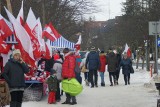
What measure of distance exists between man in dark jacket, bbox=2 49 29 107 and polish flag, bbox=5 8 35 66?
9.84ft

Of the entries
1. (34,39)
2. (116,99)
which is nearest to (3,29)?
(34,39)

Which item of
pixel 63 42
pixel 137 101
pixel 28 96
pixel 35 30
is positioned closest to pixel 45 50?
pixel 35 30

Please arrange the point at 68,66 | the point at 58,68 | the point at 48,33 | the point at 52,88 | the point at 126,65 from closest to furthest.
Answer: the point at 68,66, the point at 52,88, the point at 58,68, the point at 48,33, the point at 126,65

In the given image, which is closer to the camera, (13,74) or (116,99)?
(13,74)

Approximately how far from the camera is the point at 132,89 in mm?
17250

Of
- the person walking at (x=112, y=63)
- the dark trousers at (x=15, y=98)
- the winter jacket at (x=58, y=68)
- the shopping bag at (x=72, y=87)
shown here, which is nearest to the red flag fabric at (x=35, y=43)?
the winter jacket at (x=58, y=68)

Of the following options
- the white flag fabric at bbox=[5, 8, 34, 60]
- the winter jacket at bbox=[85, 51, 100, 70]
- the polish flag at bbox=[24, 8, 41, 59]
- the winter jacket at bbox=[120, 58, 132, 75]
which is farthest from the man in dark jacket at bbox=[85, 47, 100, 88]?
the white flag fabric at bbox=[5, 8, 34, 60]

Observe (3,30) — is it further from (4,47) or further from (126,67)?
(126,67)

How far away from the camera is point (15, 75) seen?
10.0 meters

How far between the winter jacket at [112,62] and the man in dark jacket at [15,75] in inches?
380

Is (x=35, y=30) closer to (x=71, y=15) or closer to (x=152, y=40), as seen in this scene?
(x=71, y=15)

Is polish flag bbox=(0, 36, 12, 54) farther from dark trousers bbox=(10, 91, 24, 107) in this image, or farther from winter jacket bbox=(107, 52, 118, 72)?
winter jacket bbox=(107, 52, 118, 72)

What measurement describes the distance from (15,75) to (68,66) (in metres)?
3.17

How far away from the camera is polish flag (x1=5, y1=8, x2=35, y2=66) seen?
12984 mm
